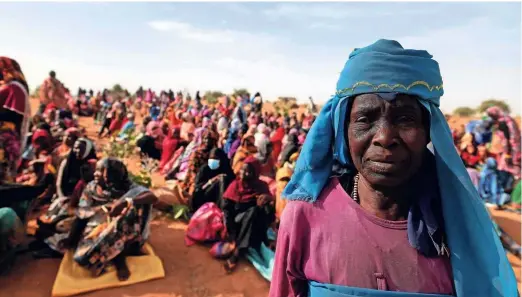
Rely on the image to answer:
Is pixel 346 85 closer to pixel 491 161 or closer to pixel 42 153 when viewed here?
pixel 42 153

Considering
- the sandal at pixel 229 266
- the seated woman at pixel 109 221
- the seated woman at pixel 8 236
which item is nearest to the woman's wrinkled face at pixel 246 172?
the sandal at pixel 229 266

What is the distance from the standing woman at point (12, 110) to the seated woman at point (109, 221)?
3.07 ft

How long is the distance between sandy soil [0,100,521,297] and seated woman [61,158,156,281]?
0.34 m

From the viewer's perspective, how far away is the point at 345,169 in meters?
1.52

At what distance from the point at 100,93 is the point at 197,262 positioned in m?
23.9

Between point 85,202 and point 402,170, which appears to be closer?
point 402,170

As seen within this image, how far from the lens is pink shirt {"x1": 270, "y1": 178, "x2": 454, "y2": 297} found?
4.00 ft

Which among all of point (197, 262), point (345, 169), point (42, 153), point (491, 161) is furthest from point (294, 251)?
point (491, 161)

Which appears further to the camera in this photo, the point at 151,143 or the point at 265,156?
the point at 151,143

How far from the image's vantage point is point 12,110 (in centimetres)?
419

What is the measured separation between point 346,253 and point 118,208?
12.3ft

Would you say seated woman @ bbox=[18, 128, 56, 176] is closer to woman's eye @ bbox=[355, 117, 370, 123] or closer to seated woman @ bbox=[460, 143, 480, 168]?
woman's eye @ bbox=[355, 117, 370, 123]

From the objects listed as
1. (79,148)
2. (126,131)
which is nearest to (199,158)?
(79,148)

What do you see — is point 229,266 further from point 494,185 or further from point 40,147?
point 494,185
